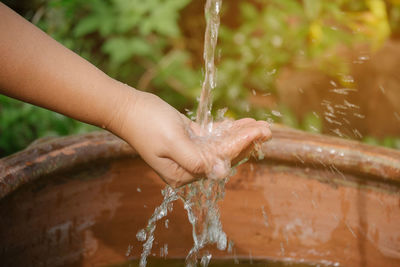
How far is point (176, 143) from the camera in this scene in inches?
33.3

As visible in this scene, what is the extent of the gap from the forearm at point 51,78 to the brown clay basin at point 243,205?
24 centimetres

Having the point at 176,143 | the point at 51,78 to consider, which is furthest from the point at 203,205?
the point at 51,78

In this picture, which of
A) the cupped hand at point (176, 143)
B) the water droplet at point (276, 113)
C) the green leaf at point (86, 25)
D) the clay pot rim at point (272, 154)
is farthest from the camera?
the water droplet at point (276, 113)

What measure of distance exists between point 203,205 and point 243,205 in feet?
0.52

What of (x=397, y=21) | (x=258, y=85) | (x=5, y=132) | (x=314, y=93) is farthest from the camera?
(x=397, y=21)

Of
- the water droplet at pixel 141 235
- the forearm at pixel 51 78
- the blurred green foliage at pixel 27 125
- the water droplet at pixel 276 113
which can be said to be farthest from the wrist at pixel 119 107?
the water droplet at pixel 276 113

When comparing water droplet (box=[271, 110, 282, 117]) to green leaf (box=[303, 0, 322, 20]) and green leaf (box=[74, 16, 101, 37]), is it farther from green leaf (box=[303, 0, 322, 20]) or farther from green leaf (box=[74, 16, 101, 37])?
green leaf (box=[74, 16, 101, 37])

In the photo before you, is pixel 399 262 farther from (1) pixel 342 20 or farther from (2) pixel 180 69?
(2) pixel 180 69

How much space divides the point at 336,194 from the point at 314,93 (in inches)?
65.4

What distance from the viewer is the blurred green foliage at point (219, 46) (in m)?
2.13

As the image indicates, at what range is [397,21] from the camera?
2.98m

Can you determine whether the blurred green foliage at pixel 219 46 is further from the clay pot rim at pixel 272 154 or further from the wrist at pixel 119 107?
the wrist at pixel 119 107

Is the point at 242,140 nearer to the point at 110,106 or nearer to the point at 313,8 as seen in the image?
the point at 110,106

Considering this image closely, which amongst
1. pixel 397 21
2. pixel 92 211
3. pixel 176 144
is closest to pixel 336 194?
pixel 176 144
